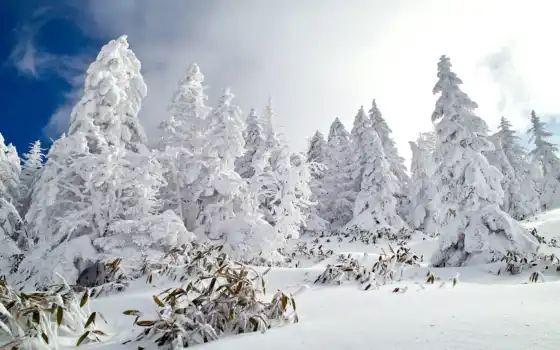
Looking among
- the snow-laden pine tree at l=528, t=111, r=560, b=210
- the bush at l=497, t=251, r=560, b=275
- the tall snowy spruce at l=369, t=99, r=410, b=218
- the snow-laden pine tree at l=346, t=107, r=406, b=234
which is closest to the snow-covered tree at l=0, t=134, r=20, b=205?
the snow-laden pine tree at l=346, t=107, r=406, b=234

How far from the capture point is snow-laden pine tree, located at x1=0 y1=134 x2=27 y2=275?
16484mm

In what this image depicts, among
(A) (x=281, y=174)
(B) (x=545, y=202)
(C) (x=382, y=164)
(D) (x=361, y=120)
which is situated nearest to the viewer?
(A) (x=281, y=174)

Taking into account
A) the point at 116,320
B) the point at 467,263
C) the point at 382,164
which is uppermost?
the point at 382,164

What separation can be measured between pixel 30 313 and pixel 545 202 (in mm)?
42879

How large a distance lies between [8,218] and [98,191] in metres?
11.8

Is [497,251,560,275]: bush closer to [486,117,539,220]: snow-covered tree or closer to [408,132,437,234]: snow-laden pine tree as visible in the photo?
[408,132,437,234]: snow-laden pine tree

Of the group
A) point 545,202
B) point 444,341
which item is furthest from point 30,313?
point 545,202

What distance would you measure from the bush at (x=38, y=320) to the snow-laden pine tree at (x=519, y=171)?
109ft

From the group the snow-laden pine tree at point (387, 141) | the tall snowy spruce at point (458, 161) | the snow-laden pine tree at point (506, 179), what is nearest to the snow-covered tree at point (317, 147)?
the snow-laden pine tree at point (387, 141)

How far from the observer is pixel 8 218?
19.4 m

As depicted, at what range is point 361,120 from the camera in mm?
30781

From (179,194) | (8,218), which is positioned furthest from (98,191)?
(8,218)

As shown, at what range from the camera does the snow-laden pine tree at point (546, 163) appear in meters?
32.8

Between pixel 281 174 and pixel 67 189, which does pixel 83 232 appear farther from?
pixel 281 174
